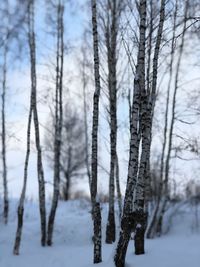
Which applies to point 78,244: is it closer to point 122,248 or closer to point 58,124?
point 58,124

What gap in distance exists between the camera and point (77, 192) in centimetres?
3681

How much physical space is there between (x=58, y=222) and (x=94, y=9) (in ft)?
40.2

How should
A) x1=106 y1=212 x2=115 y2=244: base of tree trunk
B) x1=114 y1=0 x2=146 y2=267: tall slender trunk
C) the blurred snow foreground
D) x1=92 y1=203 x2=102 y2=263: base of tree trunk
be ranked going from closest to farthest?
x1=114 y1=0 x2=146 y2=267: tall slender trunk
the blurred snow foreground
x1=92 y1=203 x2=102 y2=263: base of tree trunk
x1=106 y1=212 x2=115 y2=244: base of tree trunk

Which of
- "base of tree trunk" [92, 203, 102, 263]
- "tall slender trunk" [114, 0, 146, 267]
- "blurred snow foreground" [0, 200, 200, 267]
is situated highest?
"tall slender trunk" [114, 0, 146, 267]

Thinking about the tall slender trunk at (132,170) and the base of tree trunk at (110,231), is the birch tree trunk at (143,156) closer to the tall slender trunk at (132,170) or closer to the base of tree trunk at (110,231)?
the tall slender trunk at (132,170)

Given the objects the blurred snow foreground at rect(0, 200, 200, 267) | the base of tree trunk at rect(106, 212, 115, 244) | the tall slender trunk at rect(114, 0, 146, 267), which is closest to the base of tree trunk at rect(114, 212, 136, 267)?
Answer: the tall slender trunk at rect(114, 0, 146, 267)

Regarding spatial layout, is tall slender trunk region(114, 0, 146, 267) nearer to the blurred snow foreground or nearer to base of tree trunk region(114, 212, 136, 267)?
base of tree trunk region(114, 212, 136, 267)

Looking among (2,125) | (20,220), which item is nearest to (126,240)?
(20,220)

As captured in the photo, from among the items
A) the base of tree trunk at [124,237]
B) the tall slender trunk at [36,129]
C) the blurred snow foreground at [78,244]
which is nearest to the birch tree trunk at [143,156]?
the blurred snow foreground at [78,244]

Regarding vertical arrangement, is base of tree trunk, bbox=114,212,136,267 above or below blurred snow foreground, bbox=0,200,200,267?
above

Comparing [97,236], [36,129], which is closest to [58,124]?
[36,129]

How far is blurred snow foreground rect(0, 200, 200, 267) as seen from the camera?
31.5 ft

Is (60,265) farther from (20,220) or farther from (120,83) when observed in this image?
(120,83)

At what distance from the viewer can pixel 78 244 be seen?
18656mm
